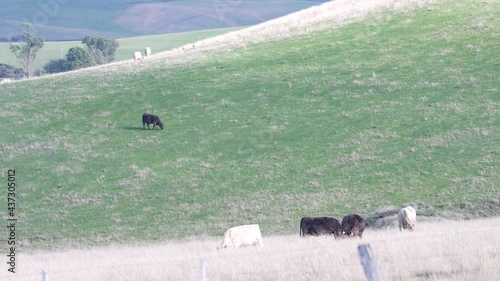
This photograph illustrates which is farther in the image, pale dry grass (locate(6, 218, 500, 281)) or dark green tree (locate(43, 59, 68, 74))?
dark green tree (locate(43, 59, 68, 74))

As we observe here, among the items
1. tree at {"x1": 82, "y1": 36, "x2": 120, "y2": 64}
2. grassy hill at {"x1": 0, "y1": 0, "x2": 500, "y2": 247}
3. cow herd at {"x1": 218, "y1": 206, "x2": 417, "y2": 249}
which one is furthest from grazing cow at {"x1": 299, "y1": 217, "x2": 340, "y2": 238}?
tree at {"x1": 82, "y1": 36, "x2": 120, "y2": 64}

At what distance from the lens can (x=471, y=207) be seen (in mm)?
30219

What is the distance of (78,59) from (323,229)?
74997 mm

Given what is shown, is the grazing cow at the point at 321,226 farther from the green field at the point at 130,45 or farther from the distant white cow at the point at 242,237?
the green field at the point at 130,45

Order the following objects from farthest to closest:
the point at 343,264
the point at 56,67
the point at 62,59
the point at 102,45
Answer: the point at 102,45
the point at 62,59
the point at 56,67
the point at 343,264

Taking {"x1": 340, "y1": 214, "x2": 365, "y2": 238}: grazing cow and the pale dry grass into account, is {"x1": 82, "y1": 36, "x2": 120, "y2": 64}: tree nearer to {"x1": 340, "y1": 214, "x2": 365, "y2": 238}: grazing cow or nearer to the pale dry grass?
{"x1": 340, "y1": 214, "x2": 365, "y2": 238}: grazing cow

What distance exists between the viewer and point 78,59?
309ft

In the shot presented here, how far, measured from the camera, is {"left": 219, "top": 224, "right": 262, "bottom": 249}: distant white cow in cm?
2331

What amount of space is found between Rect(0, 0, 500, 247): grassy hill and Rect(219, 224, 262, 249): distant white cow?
650 centimetres

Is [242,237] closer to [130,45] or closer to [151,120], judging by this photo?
[151,120]

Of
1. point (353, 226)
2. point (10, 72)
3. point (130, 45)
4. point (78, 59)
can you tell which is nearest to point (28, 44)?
point (10, 72)

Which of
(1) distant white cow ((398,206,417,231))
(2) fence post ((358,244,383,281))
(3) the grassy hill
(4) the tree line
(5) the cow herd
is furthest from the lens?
(4) the tree line

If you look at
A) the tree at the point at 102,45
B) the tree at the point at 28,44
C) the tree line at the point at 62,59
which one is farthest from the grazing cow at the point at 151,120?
the tree at the point at 102,45

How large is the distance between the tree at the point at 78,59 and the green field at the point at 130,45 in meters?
41.7
